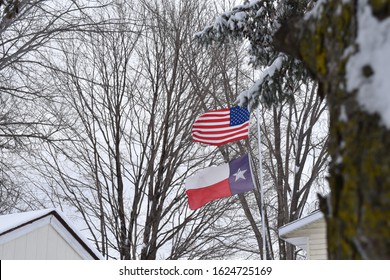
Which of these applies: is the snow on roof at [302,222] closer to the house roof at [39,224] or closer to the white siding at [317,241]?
the white siding at [317,241]

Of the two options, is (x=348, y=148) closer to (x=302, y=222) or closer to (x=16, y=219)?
(x=16, y=219)

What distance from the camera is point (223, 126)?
10.5 m

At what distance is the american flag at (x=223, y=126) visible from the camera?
34.1ft

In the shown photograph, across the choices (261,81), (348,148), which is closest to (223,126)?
(261,81)

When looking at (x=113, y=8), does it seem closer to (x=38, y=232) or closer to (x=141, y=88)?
(x=141, y=88)

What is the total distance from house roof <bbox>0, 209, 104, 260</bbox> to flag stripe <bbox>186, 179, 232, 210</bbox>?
2.29 meters

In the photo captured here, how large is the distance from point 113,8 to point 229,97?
Result: 15.1ft

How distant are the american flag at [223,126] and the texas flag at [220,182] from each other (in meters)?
0.51

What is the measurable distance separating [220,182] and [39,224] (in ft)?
12.1

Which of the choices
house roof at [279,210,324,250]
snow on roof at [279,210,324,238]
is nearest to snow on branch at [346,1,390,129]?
house roof at [279,210,324,250]

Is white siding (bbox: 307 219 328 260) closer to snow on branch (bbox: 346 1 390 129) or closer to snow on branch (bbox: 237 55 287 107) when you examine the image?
snow on branch (bbox: 237 55 287 107)

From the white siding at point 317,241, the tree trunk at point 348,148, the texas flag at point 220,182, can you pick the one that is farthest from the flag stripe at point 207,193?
the tree trunk at point 348,148

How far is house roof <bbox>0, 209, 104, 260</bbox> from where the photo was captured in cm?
789

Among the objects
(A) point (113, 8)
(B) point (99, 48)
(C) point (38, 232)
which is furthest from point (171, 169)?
(C) point (38, 232)
